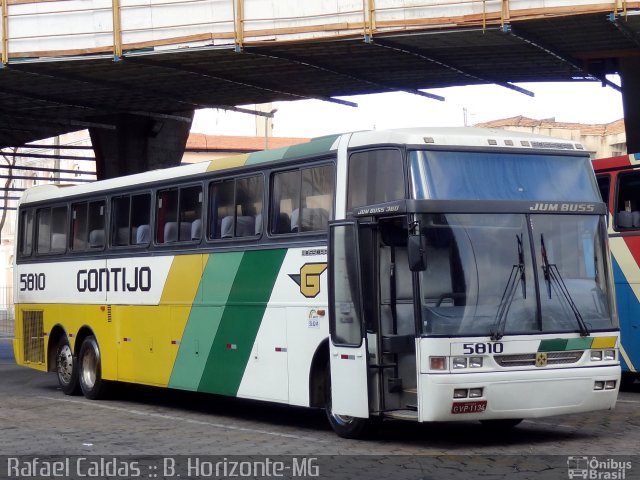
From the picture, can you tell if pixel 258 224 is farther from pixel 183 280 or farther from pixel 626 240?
pixel 626 240

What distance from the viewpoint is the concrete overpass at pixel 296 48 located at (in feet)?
74.3

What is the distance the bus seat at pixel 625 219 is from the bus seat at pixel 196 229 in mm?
6028

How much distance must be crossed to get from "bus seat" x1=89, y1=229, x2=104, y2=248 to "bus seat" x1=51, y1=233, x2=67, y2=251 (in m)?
1.04

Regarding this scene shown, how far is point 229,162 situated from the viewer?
49.5ft

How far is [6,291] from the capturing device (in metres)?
51.2

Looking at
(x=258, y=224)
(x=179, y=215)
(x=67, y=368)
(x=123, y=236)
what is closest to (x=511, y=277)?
(x=258, y=224)

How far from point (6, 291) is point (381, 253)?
135 feet

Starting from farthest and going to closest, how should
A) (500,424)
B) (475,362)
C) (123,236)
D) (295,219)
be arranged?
(123,236), (295,219), (500,424), (475,362)

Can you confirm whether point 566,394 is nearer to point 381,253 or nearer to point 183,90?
point 381,253

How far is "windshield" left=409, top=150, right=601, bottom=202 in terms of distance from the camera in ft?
39.1

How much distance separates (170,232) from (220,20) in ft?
30.4

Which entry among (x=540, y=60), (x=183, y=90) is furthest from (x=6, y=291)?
(x=540, y=60)

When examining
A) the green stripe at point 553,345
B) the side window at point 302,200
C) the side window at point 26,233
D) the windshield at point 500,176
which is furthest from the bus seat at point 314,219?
the side window at point 26,233

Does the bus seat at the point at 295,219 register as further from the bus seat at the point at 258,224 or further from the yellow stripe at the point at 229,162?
the yellow stripe at the point at 229,162
